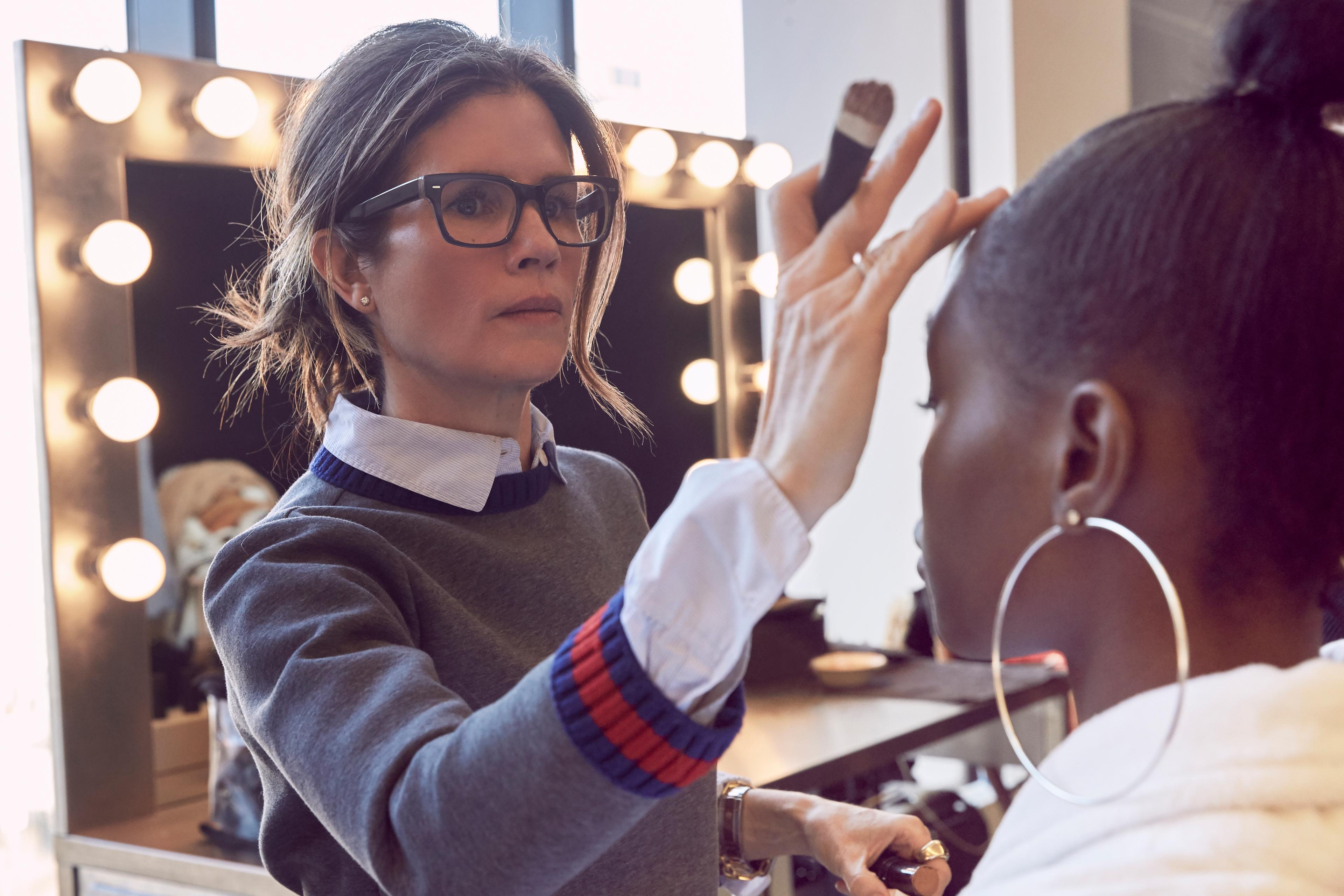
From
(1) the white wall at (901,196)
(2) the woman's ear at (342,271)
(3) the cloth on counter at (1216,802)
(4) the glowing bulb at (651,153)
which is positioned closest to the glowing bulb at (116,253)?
(2) the woman's ear at (342,271)

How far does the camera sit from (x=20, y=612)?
4.15 ft

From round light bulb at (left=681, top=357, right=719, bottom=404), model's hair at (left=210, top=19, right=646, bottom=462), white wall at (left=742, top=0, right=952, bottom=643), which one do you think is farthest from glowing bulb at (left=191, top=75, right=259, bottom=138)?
white wall at (left=742, top=0, right=952, bottom=643)

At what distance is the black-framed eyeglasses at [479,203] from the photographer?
0.77m

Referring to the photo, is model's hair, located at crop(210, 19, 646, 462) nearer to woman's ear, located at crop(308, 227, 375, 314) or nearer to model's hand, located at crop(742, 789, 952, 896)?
woman's ear, located at crop(308, 227, 375, 314)

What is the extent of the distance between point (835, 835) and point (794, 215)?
1.55ft

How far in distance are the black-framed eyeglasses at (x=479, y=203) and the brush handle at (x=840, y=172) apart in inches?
12.2

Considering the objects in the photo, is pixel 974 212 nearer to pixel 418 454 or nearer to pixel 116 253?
pixel 418 454

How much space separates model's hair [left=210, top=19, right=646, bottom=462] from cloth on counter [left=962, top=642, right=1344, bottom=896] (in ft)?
1.81

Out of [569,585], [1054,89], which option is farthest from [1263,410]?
[1054,89]

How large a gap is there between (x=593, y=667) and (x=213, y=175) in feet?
3.54

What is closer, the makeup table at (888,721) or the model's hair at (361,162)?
the model's hair at (361,162)

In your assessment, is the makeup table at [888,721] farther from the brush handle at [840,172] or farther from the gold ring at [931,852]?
the brush handle at [840,172]

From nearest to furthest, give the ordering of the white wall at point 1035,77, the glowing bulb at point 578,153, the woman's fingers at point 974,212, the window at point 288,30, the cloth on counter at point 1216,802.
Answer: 1. the cloth on counter at point 1216,802
2. the woman's fingers at point 974,212
3. the glowing bulb at point 578,153
4. the window at point 288,30
5. the white wall at point 1035,77

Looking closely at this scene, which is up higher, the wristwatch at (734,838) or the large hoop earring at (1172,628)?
the large hoop earring at (1172,628)
